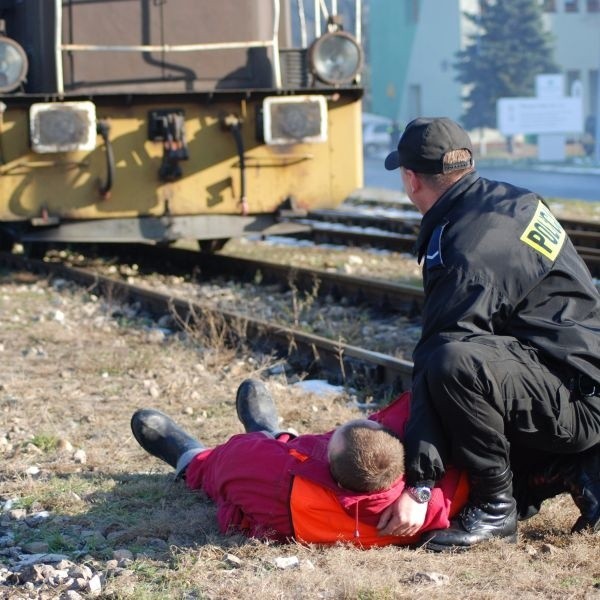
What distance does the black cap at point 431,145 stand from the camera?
A: 3801 mm

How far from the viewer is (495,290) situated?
360 centimetres

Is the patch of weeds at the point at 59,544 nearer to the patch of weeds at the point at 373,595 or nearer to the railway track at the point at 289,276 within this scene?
the patch of weeds at the point at 373,595

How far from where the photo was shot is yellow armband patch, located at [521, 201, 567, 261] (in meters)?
3.68

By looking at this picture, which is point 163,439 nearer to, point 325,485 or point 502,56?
point 325,485

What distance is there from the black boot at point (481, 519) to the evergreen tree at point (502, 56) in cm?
4262

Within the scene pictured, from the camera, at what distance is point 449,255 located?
3.62 meters

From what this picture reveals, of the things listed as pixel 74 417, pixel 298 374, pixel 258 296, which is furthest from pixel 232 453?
pixel 258 296

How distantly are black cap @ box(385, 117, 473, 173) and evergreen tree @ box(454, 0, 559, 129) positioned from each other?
139 ft

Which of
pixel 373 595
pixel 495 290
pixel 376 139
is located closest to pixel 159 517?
pixel 373 595

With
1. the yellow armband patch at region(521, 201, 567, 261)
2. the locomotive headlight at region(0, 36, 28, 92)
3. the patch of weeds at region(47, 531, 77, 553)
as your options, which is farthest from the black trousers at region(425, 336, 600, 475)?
the locomotive headlight at region(0, 36, 28, 92)

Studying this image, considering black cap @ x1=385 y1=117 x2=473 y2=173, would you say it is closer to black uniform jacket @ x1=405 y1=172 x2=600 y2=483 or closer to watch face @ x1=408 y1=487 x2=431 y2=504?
black uniform jacket @ x1=405 y1=172 x2=600 y2=483

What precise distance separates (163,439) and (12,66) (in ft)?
17.0

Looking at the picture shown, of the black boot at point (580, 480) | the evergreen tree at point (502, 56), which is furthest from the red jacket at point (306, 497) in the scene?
the evergreen tree at point (502, 56)

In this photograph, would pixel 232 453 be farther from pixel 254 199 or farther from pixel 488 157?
pixel 488 157
